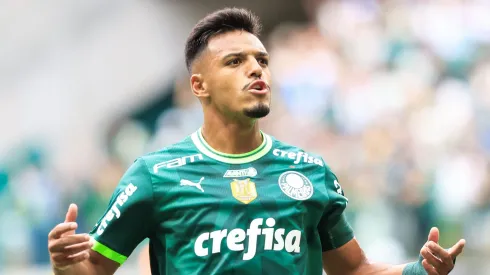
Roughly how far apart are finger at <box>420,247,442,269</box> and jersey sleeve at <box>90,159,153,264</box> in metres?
1.26

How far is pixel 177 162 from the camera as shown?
435 cm

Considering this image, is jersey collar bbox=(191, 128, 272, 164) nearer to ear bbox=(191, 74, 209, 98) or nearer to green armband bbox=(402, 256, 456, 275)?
ear bbox=(191, 74, 209, 98)

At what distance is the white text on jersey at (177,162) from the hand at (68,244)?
57 cm

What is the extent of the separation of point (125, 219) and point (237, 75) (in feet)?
2.84

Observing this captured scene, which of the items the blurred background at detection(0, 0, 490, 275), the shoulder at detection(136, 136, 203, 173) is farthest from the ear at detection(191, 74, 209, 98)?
the blurred background at detection(0, 0, 490, 275)

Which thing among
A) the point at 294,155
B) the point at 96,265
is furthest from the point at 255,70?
the point at 96,265

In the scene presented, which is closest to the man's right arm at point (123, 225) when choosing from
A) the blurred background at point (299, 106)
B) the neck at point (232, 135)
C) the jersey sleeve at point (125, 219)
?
the jersey sleeve at point (125, 219)

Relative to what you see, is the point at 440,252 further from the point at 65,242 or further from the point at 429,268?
the point at 65,242

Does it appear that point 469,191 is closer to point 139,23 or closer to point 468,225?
point 468,225

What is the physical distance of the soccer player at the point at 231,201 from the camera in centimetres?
411

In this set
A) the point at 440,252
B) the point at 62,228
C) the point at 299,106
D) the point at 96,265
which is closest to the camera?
the point at 62,228

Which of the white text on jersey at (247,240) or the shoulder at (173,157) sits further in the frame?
the shoulder at (173,157)

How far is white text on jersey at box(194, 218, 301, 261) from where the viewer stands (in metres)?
4.09

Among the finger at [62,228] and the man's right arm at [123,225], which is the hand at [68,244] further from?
the man's right arm at [123,225]
